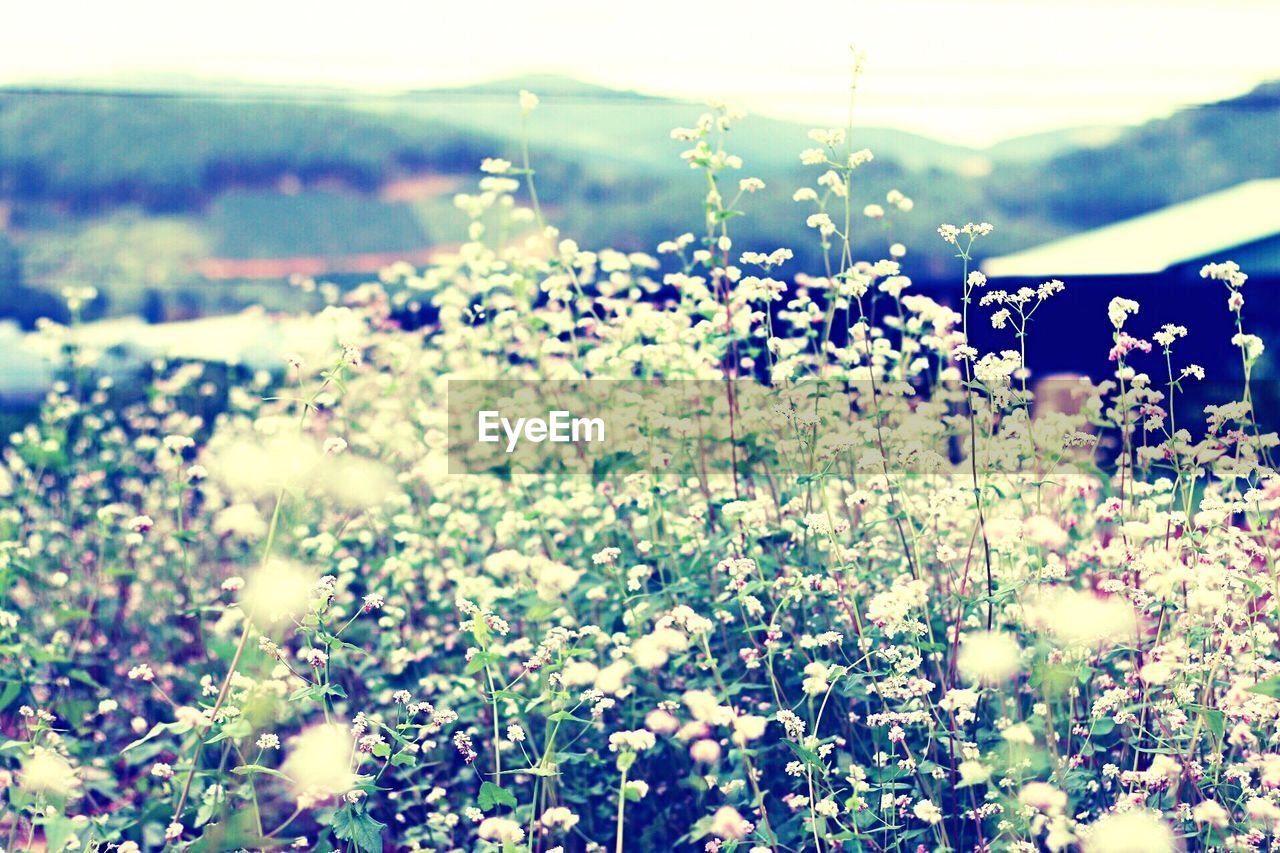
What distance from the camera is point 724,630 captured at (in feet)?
7.94

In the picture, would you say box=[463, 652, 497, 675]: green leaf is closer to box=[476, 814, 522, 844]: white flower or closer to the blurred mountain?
box=[476, 814, 522, 844]: white flower

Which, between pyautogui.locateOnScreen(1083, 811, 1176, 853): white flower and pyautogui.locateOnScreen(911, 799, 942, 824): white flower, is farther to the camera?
pyautogui.locateOnScreen(911, 799, 942, 824): white flower

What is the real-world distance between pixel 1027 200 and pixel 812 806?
402cm

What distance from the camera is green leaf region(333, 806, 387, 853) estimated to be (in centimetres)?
184

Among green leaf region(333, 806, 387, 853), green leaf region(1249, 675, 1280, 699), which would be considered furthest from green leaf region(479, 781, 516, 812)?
green leaf region(1249, 675, 1280, 699)

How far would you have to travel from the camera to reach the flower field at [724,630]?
1970 millimetres

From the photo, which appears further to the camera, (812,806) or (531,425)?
(531,425)

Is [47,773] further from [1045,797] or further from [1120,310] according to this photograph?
[1120,310]

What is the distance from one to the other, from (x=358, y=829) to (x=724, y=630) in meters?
0.90

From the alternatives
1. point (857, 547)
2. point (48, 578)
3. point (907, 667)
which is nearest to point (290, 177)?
point (48, 578)

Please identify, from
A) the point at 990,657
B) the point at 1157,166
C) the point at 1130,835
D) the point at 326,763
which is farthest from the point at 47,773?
the point at 1157,166

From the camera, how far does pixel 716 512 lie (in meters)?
2.69

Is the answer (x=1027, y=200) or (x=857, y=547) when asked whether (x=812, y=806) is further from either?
(x=1027, y=200)

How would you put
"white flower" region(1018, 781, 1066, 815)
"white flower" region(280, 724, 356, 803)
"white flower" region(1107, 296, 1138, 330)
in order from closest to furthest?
"white flower" region(1018, 781, 1066, 815), "white flower" region(280, 724, 356, 803), "white flower" region(1107, 296, 1138, 330)
